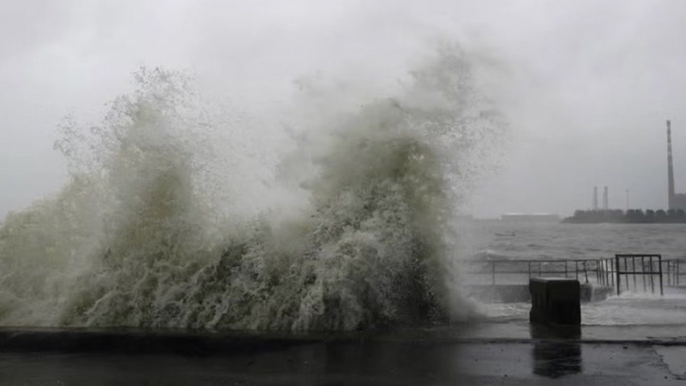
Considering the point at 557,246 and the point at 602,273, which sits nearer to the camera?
the point at 602,273

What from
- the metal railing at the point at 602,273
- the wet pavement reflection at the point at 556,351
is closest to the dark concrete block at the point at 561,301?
the wet pavement reflection at the point at 556,351

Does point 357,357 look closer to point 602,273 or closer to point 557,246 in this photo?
point 602,273

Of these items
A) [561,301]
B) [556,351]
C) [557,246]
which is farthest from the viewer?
[557,246]

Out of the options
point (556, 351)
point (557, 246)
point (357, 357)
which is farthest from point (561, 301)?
point (557, 246)

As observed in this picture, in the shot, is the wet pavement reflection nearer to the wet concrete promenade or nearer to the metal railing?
the wet concrete promenade

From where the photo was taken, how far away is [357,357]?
7.64 m

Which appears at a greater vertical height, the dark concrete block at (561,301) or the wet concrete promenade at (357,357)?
the dark concrete block at (561,301)

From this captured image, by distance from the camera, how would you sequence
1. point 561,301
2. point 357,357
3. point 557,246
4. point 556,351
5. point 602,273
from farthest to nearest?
point 557,246 < point 602,273 < point 561,301 < point 556,351 < point 357,357

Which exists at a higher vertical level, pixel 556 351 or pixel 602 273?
pixel 602 273

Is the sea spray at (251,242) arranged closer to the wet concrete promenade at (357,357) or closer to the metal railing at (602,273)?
the wet concrete promenade at (357,357)

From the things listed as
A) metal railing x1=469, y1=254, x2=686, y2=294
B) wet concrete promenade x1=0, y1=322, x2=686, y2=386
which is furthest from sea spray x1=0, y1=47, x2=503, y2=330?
metal railing x1=469, y1=254, x2=686, y2=294

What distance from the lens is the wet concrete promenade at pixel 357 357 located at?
6586mm

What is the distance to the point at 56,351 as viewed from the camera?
8320 millimetres

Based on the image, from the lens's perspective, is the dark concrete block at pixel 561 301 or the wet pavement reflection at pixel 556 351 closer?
the wet pavement reflection at pixel 556 351
